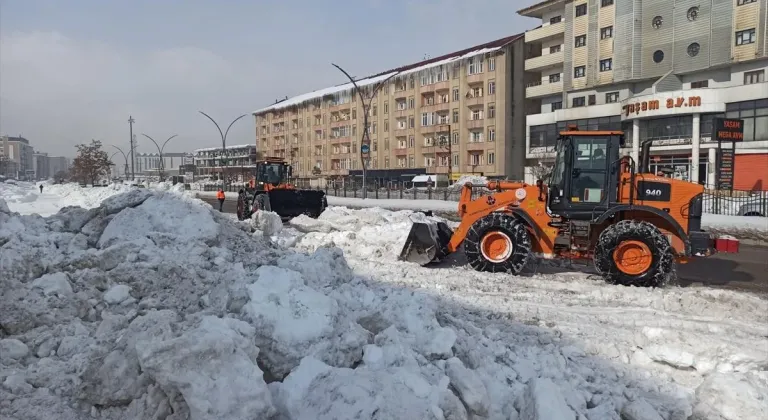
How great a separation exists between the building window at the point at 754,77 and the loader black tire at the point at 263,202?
36105mm

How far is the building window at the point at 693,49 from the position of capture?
41.1 m

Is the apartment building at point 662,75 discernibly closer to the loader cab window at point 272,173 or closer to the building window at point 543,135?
the building window at point 543,135

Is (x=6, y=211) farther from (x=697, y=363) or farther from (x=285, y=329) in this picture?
(x=697, y=363)

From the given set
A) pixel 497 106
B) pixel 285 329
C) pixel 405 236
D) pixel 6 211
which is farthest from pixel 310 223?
pixel 497 106

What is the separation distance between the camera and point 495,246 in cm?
960

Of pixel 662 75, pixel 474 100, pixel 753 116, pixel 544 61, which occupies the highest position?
pixel 544 61

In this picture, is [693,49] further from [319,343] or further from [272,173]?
[319,343]

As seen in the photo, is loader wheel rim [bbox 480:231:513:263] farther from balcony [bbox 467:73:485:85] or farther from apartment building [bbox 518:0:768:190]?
balcony [bbox 467:73:485:85]

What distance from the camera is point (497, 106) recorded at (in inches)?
2271

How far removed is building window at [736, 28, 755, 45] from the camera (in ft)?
124

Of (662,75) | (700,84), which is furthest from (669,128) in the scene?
(662,75)

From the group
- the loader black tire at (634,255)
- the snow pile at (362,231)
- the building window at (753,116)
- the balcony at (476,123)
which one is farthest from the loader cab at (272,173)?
the balcony at (476,123)

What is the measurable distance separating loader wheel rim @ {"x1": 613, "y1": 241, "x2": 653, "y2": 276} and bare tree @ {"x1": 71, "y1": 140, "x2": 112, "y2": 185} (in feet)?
232

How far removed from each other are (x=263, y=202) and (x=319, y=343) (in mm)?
14623
